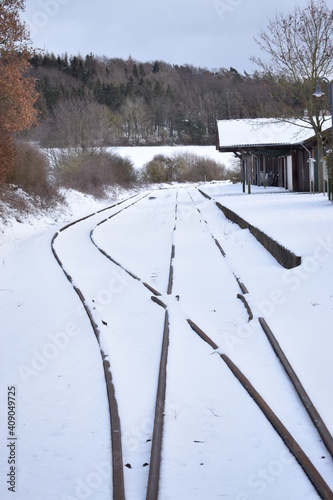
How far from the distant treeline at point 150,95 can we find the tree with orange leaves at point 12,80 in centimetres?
7425

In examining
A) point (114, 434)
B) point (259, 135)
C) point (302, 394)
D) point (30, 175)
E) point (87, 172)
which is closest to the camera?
point (114, 434)

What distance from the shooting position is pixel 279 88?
28766 mm

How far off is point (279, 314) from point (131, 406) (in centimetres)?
312

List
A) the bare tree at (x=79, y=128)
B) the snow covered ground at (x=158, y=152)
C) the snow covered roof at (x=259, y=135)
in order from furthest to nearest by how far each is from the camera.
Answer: the snow covered ground at (x=158, y=152), the bare tree at (x=79, y=128), the snow covered roof at (x=259, y=135)

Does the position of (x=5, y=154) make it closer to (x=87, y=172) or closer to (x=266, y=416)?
(x=266, y=416)

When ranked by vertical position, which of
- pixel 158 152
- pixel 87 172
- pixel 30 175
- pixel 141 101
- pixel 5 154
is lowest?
pixel 30 175

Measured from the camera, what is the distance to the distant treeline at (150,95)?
105131 mm

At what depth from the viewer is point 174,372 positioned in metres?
4.96

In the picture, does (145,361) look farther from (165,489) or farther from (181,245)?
(181,245)

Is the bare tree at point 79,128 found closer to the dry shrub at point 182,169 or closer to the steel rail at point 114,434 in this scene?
the dry shrub at point 182,169

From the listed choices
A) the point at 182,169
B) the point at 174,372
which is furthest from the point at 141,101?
the point at 174,372

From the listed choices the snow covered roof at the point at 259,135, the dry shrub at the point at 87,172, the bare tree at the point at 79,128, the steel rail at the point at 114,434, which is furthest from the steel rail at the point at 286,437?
the bare tree at the point at 79,128

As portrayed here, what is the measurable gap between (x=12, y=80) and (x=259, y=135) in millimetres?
21301

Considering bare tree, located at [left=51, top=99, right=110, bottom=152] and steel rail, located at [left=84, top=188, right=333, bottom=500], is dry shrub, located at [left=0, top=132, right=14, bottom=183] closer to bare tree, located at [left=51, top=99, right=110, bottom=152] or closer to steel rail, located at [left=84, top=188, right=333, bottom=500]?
steel rail, located at [left=84, top=188, right=333, bottom=500]
